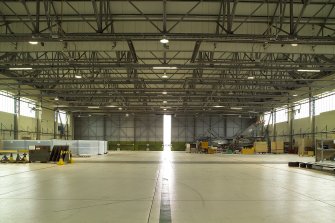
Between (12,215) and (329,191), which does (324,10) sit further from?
(12,215)

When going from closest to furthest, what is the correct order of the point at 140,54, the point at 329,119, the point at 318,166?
the point at 318,166, the point at 140,54, the point at 329,119

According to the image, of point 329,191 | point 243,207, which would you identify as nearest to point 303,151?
point 329,191

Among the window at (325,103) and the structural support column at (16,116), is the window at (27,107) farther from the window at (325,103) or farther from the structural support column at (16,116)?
the window at (325,103)

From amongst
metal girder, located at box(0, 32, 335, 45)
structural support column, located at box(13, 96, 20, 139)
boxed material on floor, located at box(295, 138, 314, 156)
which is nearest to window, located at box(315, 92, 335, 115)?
boxed material on floor, located at box(295, 138, 314, 156)

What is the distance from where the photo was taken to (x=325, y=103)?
42500 millimetres

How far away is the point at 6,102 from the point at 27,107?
637cm

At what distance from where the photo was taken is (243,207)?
26.4 ft

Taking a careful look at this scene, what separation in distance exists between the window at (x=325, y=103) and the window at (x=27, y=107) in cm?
3912

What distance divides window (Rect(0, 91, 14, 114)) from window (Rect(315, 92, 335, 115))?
3906 centimetres

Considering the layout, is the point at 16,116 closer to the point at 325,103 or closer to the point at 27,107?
the point at 27,107

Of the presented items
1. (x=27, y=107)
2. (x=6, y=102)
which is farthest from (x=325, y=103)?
(x=27, y=107)

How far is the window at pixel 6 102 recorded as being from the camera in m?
39.8

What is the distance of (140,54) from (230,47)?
9008 mm

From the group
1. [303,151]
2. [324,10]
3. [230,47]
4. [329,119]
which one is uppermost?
[324,10]
